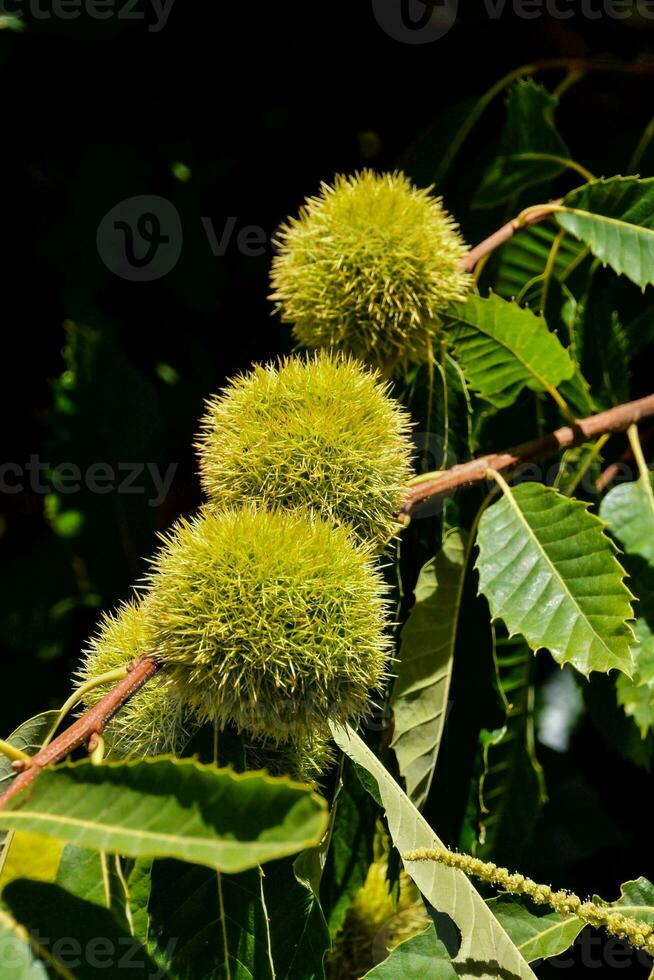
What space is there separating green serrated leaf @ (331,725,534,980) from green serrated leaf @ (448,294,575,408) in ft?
2.67

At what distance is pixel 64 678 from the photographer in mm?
2564

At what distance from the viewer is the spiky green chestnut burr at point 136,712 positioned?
4.45ft

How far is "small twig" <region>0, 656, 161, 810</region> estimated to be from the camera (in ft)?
3.78

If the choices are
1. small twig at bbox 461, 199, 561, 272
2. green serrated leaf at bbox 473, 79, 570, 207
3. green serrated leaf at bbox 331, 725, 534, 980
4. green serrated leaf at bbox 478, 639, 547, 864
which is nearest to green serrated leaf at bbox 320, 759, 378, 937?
green serrated leaf at bbox 478, 639, 547, 864

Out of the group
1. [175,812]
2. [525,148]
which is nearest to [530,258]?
[525,148]

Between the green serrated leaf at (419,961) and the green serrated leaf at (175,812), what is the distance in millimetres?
562

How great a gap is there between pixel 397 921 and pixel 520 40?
86.0 inches

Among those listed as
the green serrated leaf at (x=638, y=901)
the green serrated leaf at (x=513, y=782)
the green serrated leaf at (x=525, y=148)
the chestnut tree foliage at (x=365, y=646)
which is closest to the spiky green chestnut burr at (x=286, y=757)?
the chestnut tree foliage at (x=365, y=646)

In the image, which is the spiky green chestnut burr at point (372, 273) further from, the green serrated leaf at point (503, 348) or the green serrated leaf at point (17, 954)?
the green serrated leaf at point (17, 954)

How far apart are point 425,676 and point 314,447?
21.0 inches

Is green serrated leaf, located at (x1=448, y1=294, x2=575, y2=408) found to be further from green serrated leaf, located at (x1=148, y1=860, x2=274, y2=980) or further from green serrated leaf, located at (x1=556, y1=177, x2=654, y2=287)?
green serrated leaf, located at (x1=148, y1=860, x2=274, y2=980)

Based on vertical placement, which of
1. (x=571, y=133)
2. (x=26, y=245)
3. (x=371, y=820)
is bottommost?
(x=371, y=820)

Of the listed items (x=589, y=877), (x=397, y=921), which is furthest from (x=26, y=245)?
(x=589, y=877)

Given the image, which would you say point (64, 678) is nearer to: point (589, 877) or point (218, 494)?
point (218, 494)
